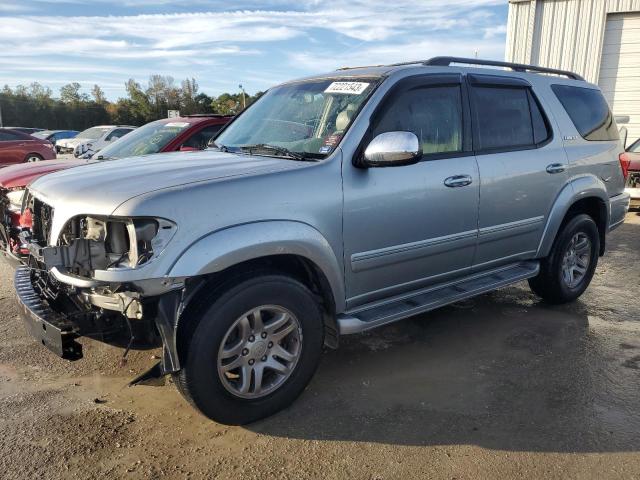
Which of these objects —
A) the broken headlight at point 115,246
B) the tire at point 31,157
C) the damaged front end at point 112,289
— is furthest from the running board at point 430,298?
the tire at point 31,157

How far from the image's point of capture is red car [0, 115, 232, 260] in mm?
4848

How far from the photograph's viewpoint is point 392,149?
3.16m

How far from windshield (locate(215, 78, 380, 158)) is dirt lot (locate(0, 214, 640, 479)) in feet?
5.13

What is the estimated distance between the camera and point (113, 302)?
2.68 meters

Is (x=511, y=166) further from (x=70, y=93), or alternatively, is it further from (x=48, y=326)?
(x=70, y=93)

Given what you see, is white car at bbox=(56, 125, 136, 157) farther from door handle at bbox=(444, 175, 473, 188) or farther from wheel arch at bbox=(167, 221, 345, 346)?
wheel arch at bbox=(167, 221, 345, 346)

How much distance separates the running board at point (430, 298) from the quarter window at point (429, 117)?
1.01 m

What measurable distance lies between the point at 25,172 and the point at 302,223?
364 cm

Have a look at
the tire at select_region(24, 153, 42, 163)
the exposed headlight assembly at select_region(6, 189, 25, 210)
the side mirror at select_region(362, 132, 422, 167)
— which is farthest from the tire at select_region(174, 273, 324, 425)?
the tire at select_region(24, 153, 42, 163)

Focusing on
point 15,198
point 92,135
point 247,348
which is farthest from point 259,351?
point 92,135

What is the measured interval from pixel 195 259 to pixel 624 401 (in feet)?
9.03

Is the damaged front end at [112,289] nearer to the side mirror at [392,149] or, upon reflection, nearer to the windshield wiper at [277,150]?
the windshield wiper at [277,150]

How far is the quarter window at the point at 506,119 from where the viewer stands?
4074 mm

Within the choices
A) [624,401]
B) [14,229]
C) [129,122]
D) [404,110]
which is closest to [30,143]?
[14,229]
